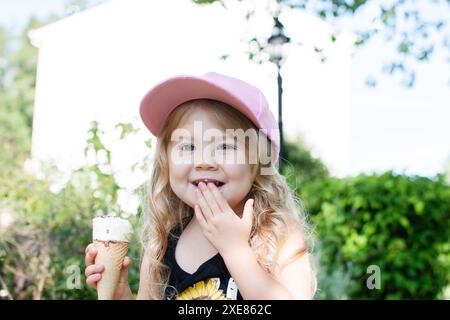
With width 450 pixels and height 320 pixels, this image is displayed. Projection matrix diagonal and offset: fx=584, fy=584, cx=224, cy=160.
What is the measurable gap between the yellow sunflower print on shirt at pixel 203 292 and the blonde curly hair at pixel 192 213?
10cm

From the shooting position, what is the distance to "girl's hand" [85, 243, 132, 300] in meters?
1.69

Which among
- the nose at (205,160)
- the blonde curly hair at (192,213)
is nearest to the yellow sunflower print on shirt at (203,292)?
the blonde curly hair at (192,213)

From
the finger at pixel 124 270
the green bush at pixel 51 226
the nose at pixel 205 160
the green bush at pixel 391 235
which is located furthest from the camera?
the green bush at pixel 391 235

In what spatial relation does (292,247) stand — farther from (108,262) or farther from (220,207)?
(108,262)

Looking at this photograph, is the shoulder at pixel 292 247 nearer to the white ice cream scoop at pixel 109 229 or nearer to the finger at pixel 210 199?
the finger at pixel 210 199

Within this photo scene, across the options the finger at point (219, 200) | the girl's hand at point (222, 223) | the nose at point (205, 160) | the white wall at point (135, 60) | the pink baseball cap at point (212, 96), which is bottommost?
the girl's hand at point (222, 223)

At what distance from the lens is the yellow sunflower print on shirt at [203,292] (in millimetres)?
1701

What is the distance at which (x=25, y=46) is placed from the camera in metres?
18.4

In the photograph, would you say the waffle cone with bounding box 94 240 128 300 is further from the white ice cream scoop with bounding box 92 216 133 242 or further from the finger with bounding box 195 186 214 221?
the finger with bounding box 195 186 214 221

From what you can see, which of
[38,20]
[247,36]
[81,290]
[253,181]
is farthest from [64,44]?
[38,20]

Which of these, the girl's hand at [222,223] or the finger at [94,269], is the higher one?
the girl's hand at [222,223]

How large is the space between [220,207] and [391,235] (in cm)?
414

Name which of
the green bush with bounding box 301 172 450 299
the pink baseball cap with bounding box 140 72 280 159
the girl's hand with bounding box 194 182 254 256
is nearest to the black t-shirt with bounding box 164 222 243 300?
the girl's hand with bounding box 194 182 254 256

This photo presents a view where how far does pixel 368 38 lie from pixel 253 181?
3.68m
